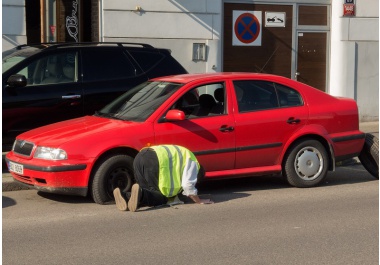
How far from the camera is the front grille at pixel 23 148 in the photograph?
923 centimetres

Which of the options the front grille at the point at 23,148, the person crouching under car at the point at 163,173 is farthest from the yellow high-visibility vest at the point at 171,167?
the front grille at the point at 23,148

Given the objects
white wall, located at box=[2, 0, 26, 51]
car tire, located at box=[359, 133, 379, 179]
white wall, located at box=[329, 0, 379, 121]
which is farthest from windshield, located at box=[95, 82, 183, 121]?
white wall, located at box=[329, 0, 379, 121]

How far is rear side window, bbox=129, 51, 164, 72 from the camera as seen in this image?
38.6ft

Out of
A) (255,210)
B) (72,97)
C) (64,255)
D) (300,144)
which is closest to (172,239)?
(64,255)

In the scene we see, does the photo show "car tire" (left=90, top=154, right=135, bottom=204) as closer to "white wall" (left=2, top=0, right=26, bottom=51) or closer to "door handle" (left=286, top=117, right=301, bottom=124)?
"door handle" (left=286, top=117, right=301, bottom=124)

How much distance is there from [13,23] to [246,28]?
5.40 metres

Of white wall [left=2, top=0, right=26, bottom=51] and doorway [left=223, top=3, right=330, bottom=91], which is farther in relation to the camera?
doorway [left=223, top=3, right=330, bottom=91]

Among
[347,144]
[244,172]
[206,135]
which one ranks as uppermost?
[206,135]

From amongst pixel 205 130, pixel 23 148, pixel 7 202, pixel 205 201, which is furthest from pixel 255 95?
pixel 7 202

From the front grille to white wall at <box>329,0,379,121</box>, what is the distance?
10473mm

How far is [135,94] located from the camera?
10.3 meters

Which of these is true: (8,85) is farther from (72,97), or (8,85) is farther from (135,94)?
(135,94)

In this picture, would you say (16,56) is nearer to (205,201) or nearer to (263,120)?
(263,120)

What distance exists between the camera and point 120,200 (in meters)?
8.69
